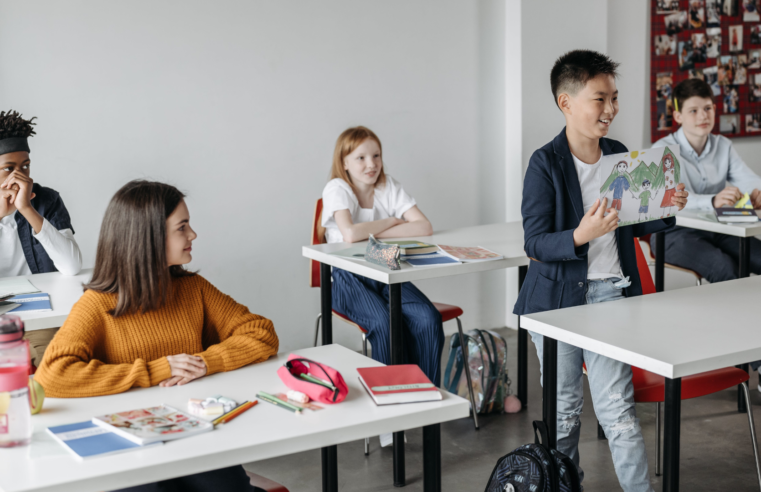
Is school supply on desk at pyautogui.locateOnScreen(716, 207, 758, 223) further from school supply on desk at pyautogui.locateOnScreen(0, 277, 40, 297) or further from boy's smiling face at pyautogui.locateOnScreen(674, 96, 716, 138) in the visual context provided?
school supply on desk at pyautogui.locateOnScreen(0, 277, 40, 297)

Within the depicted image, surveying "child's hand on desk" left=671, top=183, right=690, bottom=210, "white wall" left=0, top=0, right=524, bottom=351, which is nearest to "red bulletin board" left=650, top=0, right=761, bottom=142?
"white wall" left=0, top=0, right=524, bottom=351

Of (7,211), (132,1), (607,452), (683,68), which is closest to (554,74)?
(607,452)

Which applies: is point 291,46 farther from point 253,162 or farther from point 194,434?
point 194,434

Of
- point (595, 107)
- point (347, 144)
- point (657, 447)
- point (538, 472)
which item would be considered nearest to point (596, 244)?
point (595, 107)

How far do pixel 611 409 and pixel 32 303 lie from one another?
1.73 meters

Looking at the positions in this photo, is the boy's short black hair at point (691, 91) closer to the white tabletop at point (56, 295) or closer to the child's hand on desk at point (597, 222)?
the child's hand on desk at point (597, 222)

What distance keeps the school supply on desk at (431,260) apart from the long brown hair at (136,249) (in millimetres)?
1045

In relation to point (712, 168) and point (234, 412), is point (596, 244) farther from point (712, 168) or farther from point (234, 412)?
point (712, 168)

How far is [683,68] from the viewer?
4984 millimetres

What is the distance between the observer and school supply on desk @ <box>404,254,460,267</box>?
8.45ft

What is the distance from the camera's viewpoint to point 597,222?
196 cm

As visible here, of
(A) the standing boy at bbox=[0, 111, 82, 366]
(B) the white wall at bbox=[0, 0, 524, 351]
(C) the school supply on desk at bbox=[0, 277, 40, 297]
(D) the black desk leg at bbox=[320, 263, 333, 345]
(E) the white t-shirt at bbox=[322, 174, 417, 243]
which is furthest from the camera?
(B) the white wall at bbox=[0, 0, 524, 351]

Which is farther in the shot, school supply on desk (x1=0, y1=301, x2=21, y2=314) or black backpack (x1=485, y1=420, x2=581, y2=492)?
school supply on desk (x1=0, y1=301, x2=21, y2=314)

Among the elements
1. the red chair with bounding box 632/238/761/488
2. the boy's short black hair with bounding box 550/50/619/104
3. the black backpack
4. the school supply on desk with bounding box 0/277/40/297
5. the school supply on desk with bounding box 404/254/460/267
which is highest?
the boy's short black hair with bounding box 550/50/619/104
